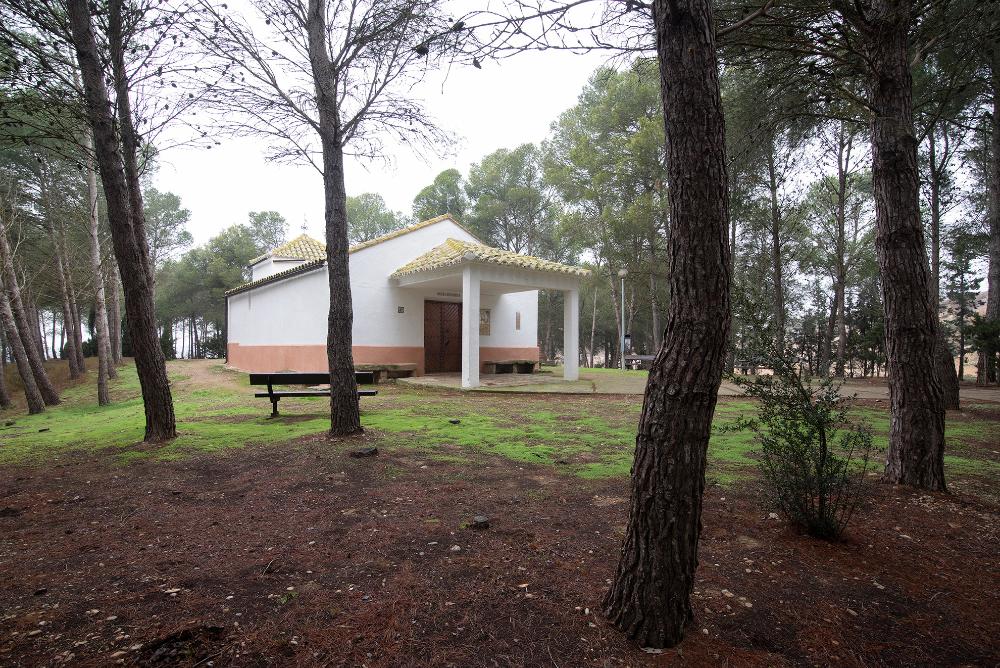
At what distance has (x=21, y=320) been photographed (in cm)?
1088

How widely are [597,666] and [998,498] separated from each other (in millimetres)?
3938

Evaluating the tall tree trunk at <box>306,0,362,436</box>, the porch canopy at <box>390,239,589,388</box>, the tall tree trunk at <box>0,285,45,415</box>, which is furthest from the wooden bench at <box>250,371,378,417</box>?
the tall tree trunk at <box>0,285,45,415</box>

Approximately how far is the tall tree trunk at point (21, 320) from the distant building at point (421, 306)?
528 centimetres

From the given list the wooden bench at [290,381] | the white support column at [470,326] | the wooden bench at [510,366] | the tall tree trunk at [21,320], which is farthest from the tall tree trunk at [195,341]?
the wooden bench at [290,381]

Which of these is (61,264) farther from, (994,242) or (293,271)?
(994,242)

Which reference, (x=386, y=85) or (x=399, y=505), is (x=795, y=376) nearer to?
(x=399, y=505)

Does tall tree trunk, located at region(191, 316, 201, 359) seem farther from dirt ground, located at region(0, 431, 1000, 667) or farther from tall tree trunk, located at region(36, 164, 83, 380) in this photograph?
dirt ground, located at region(0, 431, 1000, 667)

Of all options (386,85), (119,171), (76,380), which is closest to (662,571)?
(386,85)

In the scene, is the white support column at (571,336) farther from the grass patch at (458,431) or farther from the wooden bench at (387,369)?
the wooden bench at (387,369)

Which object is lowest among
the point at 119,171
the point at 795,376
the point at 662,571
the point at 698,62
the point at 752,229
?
the point at 662,571

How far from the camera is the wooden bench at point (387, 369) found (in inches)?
543

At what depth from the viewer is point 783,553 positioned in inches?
108

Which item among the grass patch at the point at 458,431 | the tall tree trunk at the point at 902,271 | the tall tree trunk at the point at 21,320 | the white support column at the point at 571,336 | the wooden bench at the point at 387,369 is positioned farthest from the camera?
the white support column at the point at 571,336

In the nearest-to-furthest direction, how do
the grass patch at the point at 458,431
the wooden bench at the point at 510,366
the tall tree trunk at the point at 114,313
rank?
1. the grass patch at the point at 458,431
2. the wooden bench at the point at 510,366
3. the tall tree trunk at the point at 114,313
